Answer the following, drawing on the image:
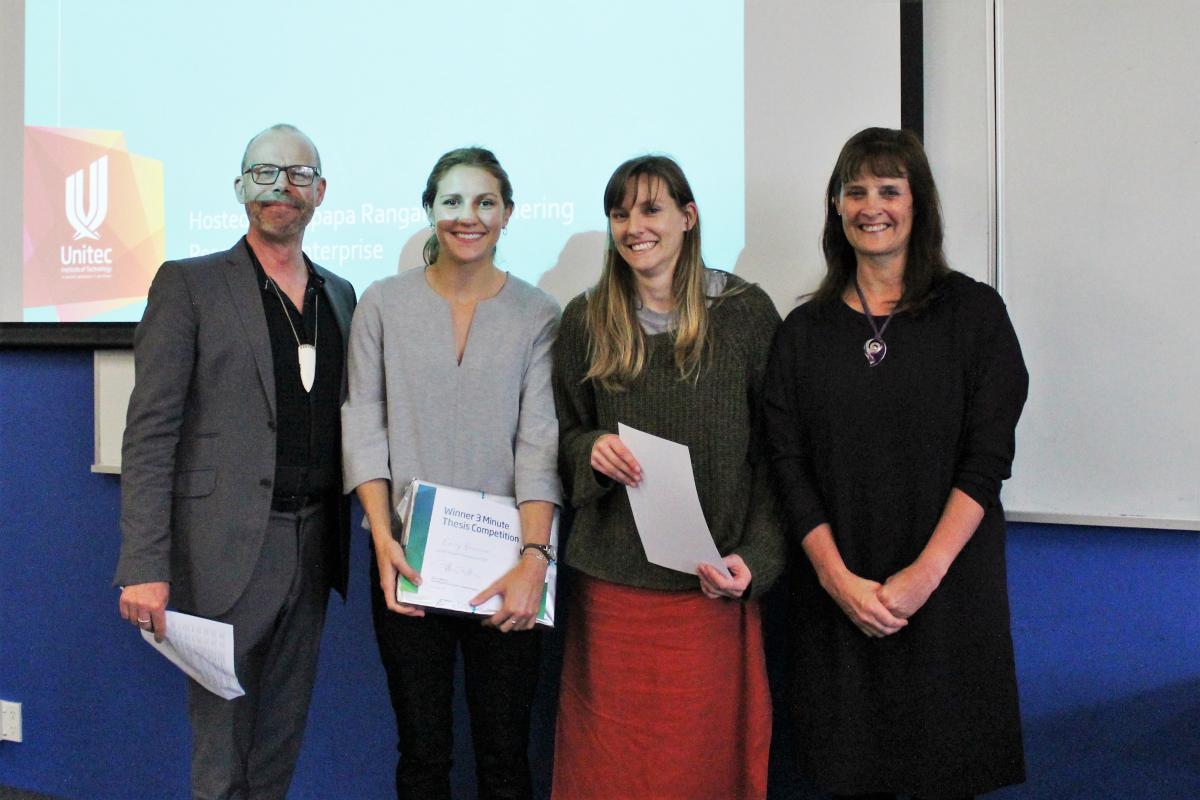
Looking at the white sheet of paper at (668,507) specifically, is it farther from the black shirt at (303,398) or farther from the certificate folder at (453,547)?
the black shirt at (303,398)

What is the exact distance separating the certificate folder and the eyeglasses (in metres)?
0.65

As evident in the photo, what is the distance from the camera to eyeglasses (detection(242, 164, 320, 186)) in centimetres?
181

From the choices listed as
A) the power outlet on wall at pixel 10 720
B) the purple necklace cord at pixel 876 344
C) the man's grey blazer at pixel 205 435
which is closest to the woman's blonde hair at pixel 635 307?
the purple necklace cord at pixel 876 344

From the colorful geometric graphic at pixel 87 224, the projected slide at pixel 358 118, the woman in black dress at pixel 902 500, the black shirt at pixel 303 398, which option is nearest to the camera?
the woman in black dress at pixel 902 500

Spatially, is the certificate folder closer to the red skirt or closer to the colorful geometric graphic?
the red skirt

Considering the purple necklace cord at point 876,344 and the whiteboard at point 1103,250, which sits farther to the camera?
the whiteboard at point 1103,250

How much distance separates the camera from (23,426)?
8.84 feet

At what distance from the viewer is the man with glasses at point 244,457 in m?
1.72

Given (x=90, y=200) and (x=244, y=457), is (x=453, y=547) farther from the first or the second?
(x=90, y=200)

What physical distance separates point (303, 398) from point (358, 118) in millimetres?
866

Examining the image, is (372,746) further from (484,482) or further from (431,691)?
(484,482)

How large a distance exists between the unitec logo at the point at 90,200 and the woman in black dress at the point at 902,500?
203cm

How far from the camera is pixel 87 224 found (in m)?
2.61

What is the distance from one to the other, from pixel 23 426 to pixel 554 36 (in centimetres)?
187
